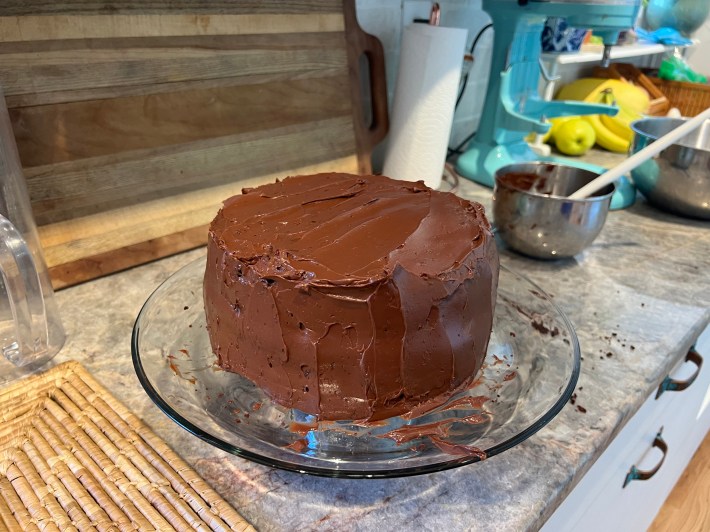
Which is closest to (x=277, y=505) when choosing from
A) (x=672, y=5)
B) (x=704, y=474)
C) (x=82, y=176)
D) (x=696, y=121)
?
(x=82, y=176)

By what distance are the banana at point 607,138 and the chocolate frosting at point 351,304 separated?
4.29 ft

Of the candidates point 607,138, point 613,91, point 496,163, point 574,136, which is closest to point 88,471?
point 496,163

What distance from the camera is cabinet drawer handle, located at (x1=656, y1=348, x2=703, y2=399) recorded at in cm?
91

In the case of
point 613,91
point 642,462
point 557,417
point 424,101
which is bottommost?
point 642,462

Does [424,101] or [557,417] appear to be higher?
[424,101]

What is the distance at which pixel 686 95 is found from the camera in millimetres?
2154

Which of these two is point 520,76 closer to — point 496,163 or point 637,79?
point 496,163

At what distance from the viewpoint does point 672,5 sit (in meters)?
2.14

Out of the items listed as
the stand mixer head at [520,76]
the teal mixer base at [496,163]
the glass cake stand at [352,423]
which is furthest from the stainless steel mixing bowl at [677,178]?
the glass cake stand at [352,423]

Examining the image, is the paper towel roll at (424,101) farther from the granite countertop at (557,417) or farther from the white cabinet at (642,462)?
the white cabinet at (642,462)

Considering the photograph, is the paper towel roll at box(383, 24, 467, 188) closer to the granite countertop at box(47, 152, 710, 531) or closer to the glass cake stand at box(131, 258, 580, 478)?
the granite countertop at box(47, 152, 710, 531)

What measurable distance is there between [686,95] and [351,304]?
214 centimetres

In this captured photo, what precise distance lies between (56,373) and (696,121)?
1220 millimetres

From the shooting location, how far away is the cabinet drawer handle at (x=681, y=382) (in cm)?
91
